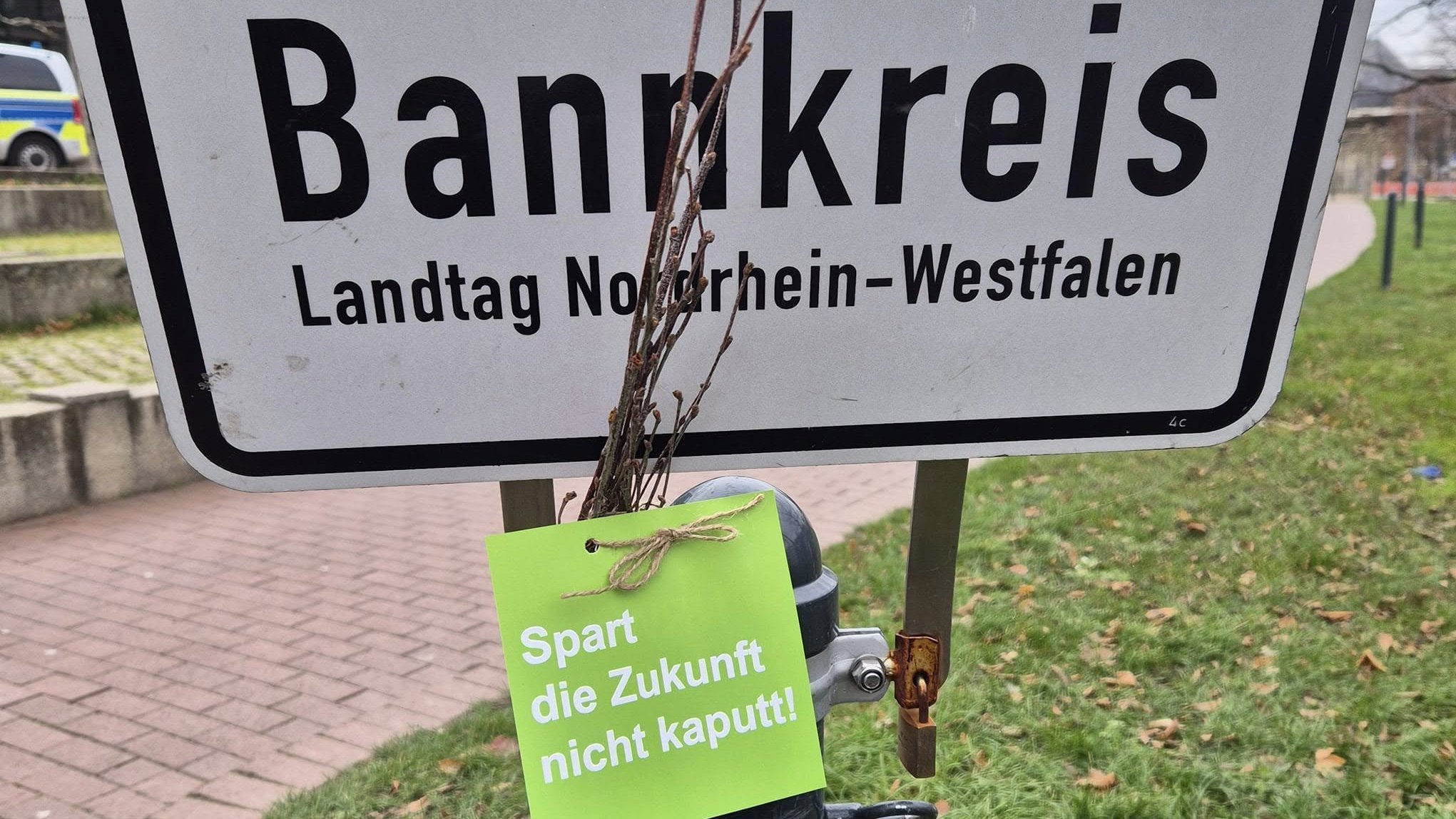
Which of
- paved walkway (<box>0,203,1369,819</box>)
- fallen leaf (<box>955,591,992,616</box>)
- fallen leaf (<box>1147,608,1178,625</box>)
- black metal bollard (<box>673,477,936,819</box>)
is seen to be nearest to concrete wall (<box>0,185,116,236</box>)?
paved walkway (<box>0,203,1369,819</box>)

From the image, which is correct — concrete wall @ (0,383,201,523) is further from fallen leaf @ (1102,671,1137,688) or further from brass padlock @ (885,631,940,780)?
brass padlock @ (885,631,940,780)

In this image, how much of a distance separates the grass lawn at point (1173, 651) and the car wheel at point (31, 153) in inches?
569

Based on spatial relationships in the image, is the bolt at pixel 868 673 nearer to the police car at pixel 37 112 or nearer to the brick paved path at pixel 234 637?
the brick paved path at pixel 234 637

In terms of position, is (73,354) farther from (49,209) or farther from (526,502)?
(526,502)

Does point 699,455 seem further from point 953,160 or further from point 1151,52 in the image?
point 1151,52

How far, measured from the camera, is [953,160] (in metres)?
0.95

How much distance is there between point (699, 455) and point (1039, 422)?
0.38 metres

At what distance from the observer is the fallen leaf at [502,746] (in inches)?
127

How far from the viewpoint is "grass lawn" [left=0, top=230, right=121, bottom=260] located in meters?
8.71

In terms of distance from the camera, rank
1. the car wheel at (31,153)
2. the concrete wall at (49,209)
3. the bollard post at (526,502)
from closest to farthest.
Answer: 1. the bollard post at (526,502)
2. the concrete wall at (49,209)
3. the car wheel at (31,153)

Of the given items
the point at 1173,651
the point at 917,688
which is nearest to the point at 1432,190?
the point at 1173,651

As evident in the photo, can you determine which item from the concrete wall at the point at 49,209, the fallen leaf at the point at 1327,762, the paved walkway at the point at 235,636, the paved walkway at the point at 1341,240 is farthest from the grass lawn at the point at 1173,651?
the concrete wall at the point at 49,209

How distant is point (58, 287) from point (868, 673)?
9227 millimetres

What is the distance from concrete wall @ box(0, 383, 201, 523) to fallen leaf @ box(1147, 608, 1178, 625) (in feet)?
16.8
